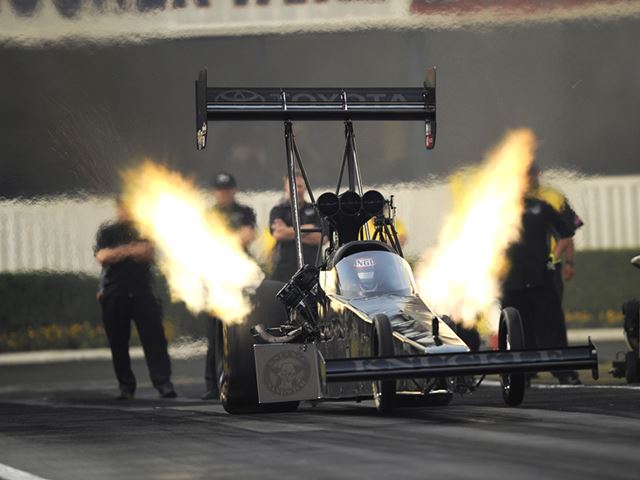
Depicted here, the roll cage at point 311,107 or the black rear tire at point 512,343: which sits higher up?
the roll cage at point 311,107

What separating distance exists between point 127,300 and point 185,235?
0.92 m

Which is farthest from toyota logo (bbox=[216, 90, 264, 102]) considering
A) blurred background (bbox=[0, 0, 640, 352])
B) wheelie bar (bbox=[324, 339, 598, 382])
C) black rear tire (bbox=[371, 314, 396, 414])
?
blurred background (bbox=[0, 0, 640, 352])

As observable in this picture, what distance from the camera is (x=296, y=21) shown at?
64.7ft

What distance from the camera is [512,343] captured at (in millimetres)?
12164

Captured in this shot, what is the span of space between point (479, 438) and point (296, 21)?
10464 mm

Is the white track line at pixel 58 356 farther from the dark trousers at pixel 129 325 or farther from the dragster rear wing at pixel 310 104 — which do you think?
the dragster rear wing at pixel 310 104

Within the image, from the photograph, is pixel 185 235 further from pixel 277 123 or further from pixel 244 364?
pixel 244 364

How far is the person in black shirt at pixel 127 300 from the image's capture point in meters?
17.9

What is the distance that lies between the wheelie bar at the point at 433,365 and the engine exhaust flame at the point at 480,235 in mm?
3720

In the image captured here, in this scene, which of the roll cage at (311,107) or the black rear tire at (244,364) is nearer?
the black rear tire at (244,364)

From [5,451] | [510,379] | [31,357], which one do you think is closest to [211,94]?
[510,379]

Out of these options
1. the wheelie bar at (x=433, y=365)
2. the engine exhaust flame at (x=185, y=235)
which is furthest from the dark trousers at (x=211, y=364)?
the wheelie bar at (x=433, y=365)

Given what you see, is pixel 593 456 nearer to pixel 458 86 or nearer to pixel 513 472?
pixel 513 472

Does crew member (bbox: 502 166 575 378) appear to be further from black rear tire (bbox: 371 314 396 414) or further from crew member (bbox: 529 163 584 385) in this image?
black rear tire (bbox: 371 314 396 414)
